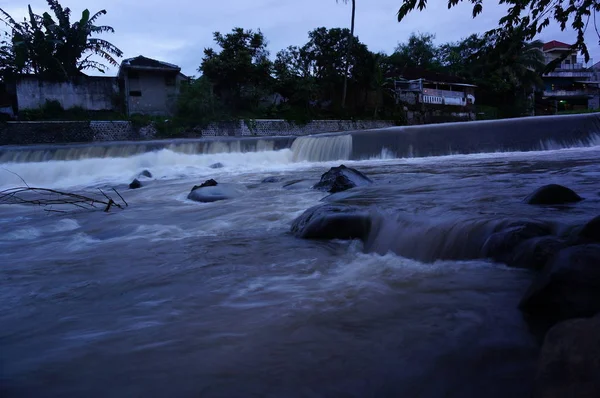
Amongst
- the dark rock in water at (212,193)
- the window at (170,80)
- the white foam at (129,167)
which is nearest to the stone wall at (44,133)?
the window at (170,80)

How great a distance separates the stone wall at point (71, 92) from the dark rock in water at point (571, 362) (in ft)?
80.5

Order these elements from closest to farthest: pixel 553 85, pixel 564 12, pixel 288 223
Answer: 1. pixel 564 12
2. pixel 288 223
3. pixel 553 85

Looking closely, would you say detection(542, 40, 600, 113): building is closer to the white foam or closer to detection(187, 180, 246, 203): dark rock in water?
the white foam

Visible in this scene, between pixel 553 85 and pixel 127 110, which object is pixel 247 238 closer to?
pixel 127 110

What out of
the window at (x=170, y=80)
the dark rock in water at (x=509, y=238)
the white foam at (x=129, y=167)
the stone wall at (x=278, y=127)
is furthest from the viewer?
the window at (x=170, y=80)

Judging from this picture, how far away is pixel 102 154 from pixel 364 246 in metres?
12.1

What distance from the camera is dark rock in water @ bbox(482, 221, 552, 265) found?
276 cm

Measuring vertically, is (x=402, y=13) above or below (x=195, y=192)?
above

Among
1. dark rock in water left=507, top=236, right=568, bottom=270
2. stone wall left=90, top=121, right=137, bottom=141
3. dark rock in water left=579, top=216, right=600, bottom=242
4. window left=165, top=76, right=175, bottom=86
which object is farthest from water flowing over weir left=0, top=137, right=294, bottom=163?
dark rock in water left=579, top=216, right=600, bottom=242

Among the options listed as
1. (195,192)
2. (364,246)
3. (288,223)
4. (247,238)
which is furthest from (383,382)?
(195,192)

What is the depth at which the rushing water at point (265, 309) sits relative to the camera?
1.61 m

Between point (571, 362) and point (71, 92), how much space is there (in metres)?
24.9

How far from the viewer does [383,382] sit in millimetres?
1571

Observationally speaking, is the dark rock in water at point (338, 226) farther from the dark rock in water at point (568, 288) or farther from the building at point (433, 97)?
the building at point (433, 97)
